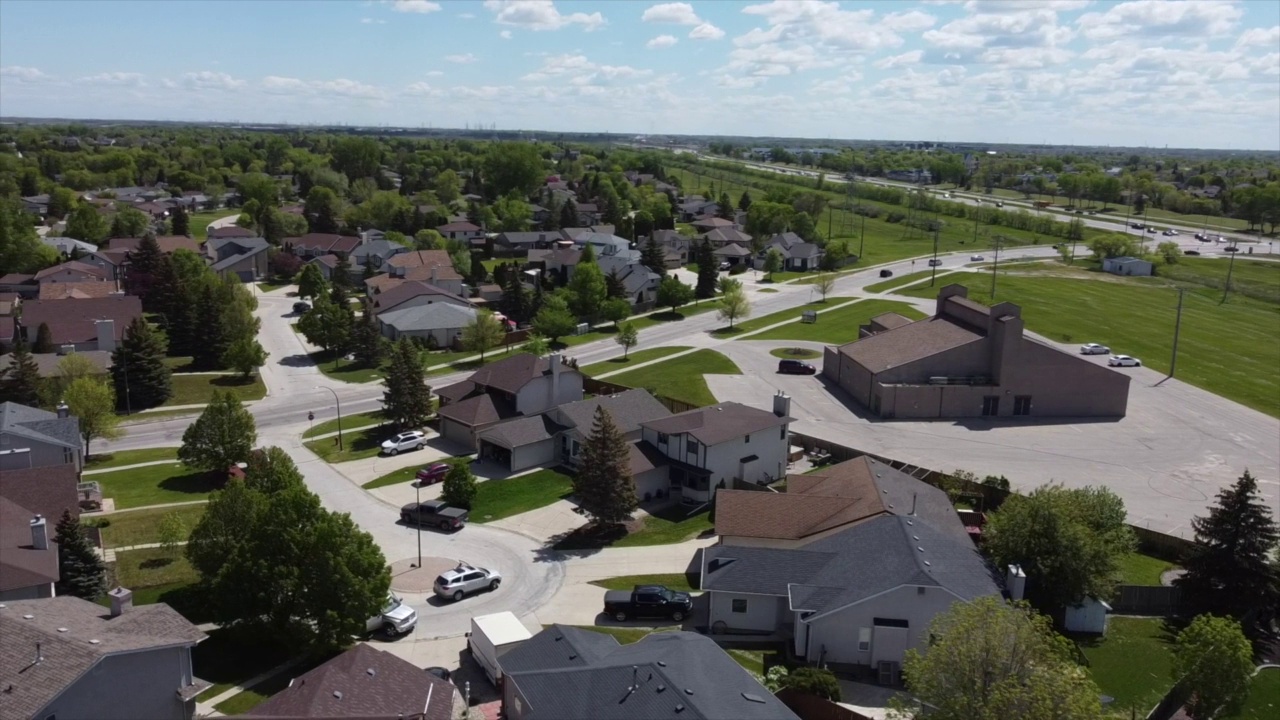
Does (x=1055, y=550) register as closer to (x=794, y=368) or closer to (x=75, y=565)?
(x=75, y=565)

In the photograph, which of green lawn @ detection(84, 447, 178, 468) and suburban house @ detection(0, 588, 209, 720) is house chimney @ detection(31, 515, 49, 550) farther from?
green lawn @ detection(84, 447, 178, 468)

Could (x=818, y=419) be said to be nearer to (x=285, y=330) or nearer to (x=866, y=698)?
(x=866, y=698)

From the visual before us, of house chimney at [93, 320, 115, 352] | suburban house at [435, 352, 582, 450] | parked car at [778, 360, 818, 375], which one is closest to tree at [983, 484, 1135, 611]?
suburban house at [435, 352, 582, 450]

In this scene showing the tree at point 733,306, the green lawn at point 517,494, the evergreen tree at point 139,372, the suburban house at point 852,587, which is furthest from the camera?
the tree at point 733,306

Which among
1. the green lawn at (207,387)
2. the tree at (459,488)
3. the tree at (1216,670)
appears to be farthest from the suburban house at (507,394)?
the tree at (1216,670)

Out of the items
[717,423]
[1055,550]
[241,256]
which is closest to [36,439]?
[717,423]

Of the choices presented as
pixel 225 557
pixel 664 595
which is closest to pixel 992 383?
pixel 664 595

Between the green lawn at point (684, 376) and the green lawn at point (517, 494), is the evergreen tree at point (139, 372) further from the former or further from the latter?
the green lawn at point (684, 376)
